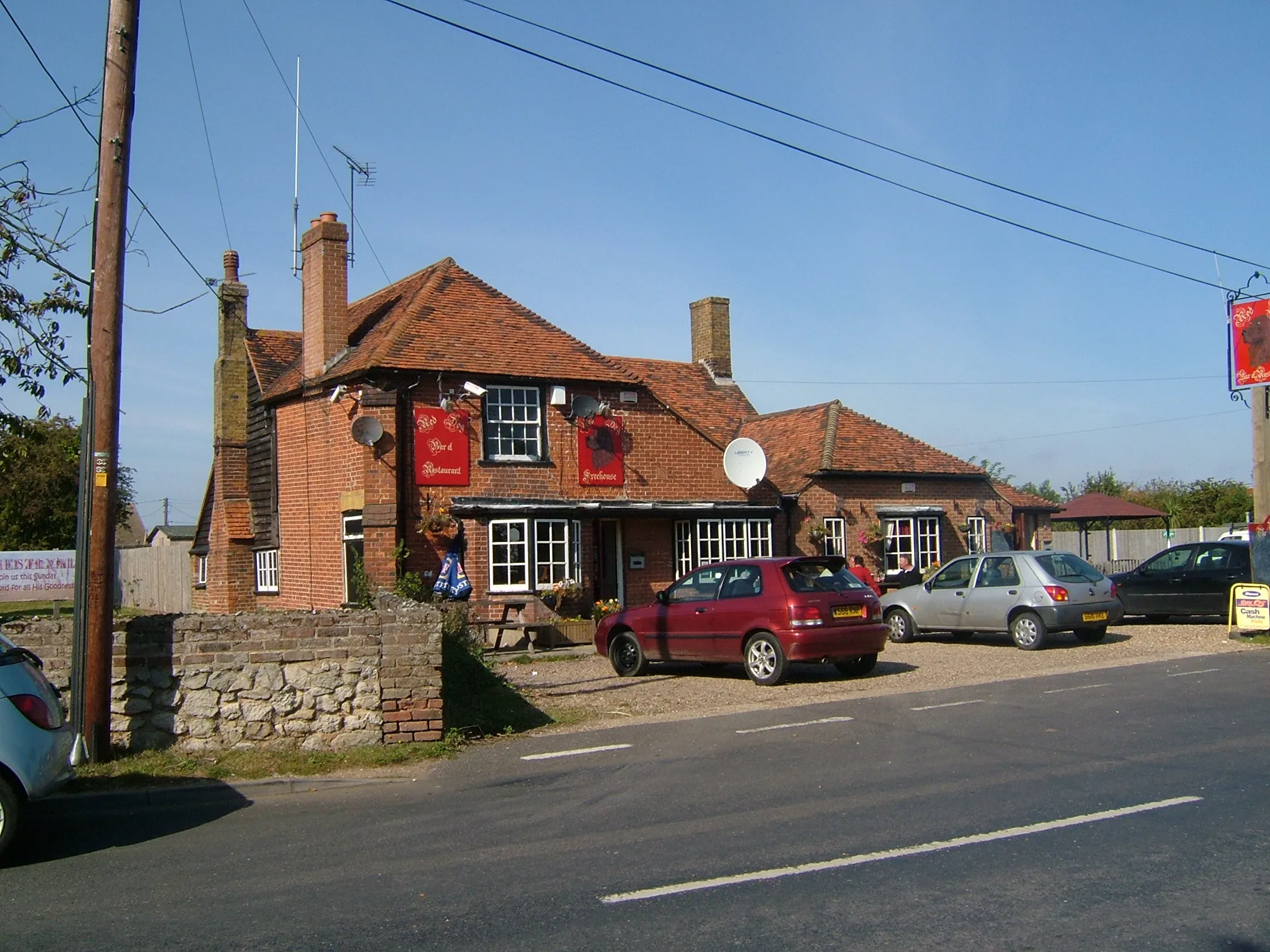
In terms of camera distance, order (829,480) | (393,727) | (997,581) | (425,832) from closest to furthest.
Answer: (425,832)
(393,727)
(997,581)
(829,480)

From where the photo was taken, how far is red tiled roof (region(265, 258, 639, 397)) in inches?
826

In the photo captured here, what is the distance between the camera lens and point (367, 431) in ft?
64.6

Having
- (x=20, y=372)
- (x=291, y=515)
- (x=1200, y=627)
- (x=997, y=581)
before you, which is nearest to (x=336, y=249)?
(x=291, y=515)

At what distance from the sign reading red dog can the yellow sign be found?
404 centimetres

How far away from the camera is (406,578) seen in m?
19.6

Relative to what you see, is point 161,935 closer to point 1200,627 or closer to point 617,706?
point 617,706

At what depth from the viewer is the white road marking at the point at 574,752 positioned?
9.90 m

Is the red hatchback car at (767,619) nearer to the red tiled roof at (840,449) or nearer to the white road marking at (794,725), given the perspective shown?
the white road marking at (794,725)

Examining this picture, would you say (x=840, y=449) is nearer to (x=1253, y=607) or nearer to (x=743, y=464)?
(x=743, y=464)

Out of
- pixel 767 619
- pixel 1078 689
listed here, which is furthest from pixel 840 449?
pixel 1078 689

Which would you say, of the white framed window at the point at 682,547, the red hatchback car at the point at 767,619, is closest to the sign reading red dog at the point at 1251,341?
the red hatchback car at the point at 767,619

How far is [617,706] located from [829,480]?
14052mm

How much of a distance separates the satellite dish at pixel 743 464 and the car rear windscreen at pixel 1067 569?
7.05 metres

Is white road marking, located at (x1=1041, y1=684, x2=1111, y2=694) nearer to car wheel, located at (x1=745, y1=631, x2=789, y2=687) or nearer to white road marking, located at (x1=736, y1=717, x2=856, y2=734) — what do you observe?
white road marking, located at (x1=736, y1=717, x2=856, y2=734)
